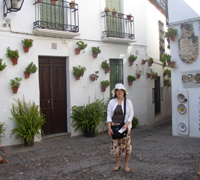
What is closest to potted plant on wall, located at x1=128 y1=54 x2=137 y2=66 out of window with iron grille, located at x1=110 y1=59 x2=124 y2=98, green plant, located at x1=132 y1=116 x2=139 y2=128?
window with iron grille, located at x1=110 y1=59 x2=124 y2=98

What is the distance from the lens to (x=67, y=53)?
8.28m

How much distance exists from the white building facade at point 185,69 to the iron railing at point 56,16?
3090 millimetres

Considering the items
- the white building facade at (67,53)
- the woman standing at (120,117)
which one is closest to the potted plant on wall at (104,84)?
the white building facade at (67,53)

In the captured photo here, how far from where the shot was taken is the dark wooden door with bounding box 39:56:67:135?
795 centimetres

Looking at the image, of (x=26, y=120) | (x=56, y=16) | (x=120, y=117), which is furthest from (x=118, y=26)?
(x=120, y=117)

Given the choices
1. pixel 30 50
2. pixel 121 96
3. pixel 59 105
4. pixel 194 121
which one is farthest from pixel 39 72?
pixel 194 121

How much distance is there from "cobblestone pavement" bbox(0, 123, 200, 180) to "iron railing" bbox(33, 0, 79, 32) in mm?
3488

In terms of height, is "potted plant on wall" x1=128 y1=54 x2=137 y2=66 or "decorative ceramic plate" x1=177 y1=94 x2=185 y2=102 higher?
"potted plant on wall" x1=128 y1=54 x2=137 y2=66

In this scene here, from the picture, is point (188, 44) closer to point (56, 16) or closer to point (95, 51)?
point (95, 51)

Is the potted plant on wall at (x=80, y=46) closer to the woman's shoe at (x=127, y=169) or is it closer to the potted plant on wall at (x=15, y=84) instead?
the potted plant on wall at (x=15, y=84)

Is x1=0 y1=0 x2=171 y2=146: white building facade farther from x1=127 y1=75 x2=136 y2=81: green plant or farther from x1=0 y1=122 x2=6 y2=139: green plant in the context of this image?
x1=127 y1=75 x2=136 y2=81: green plant

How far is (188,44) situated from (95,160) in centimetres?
452

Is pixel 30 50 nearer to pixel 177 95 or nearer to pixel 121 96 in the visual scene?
pixel 121 96

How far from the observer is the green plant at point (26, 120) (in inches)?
273
